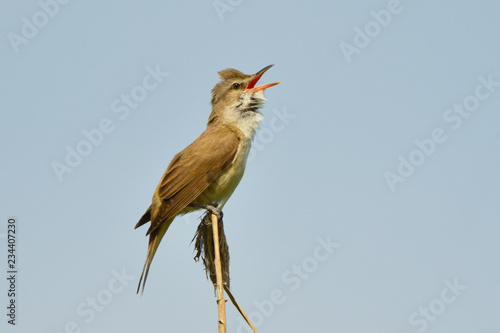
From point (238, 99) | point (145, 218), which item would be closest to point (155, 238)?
point (145, 218)

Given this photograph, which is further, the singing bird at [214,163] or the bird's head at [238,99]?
the bird's head at [238,99]

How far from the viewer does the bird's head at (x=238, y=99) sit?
6062mm

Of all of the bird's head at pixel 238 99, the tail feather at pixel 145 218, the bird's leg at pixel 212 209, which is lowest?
the bird's leg at pixel 212 209

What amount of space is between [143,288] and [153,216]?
1.01 m

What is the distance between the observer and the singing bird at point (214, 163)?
5078 millimetres

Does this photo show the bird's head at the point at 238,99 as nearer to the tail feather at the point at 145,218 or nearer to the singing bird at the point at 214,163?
the singing bird at the point at 214,163

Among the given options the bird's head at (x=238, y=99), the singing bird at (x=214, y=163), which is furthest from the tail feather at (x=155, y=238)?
the bird's head at (x=238, y=99)

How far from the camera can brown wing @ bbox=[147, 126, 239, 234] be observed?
16.6 ft

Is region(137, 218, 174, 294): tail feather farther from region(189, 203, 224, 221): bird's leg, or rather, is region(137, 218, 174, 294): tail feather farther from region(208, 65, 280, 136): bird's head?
region(208, 65, 280, 136): bird's head

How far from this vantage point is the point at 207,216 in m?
4.65

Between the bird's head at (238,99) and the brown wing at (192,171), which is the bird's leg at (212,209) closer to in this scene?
the brown wing at (192,171)

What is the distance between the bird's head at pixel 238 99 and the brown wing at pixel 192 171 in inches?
12.0

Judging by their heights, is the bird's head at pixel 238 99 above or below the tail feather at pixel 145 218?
above

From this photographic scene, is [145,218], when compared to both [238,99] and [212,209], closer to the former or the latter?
[212,209]
